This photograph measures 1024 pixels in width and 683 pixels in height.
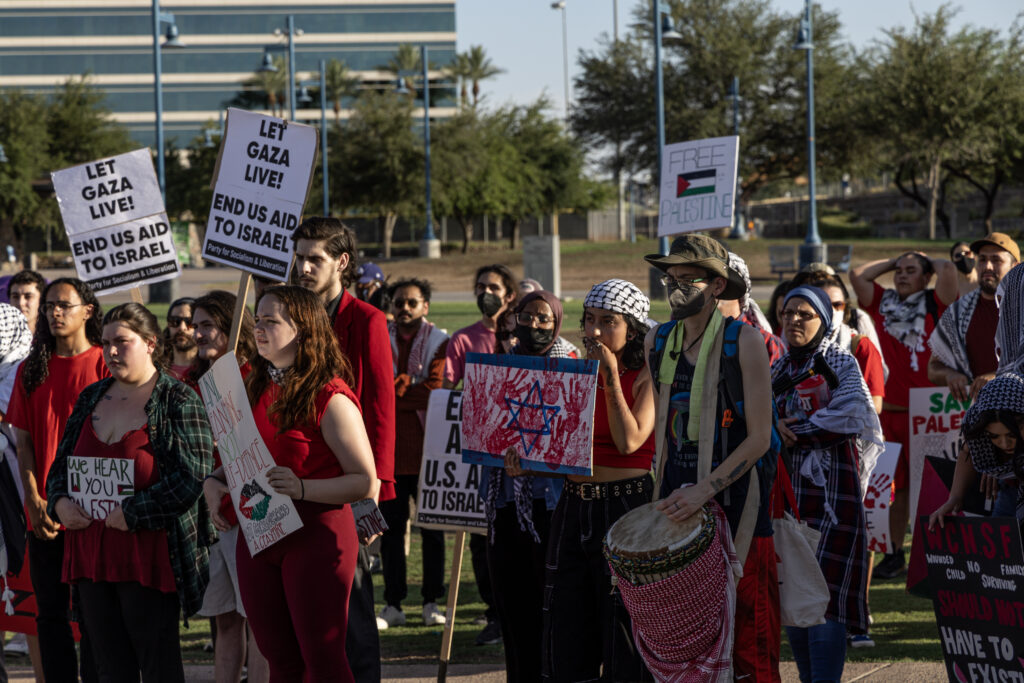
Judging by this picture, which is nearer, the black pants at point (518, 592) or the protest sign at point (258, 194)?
the black pants at point (518, 592)

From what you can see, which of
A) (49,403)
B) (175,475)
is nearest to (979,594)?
(175,475)

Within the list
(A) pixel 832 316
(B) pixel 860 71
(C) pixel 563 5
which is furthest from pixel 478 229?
(A) pixel 832 316

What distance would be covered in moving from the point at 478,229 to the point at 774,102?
79.0 feet

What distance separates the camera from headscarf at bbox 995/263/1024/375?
185 inches

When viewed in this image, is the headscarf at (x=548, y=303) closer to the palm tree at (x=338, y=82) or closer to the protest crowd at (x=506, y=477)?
the protest crowd at (x=506, y=477)

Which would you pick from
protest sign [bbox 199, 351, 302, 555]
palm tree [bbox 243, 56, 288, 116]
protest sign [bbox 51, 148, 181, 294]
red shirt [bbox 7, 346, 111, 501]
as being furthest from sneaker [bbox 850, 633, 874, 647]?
palm tree [bbox 243, 56, 288, 116]

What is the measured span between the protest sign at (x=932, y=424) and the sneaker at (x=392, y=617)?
3.20m

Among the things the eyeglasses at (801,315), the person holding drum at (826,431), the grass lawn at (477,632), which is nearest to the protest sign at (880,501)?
the grass lawn at (477,632)

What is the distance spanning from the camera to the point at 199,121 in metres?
99.3

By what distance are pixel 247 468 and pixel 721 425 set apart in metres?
1.70

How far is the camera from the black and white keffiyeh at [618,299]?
476 centimetres

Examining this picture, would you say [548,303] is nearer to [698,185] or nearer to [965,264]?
[698,185]

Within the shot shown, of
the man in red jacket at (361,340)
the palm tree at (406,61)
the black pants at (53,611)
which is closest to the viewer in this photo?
the man in red jacket at (361,340)

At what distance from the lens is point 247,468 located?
14.5 ft
